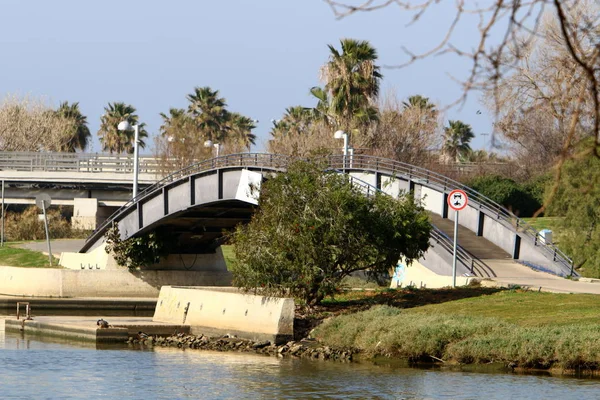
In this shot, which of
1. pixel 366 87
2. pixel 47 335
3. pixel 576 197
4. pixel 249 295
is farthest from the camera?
pixel 366 87

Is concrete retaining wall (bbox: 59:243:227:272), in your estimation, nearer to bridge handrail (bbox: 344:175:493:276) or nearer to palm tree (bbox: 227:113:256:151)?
bridge handrail (bbox: 344:175:493:276)

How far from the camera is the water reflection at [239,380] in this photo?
2211 centimetres

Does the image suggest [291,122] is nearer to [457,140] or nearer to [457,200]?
[457,140]

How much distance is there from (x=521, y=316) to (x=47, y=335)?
15.7 metres

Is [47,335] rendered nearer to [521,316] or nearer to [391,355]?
[391,355]

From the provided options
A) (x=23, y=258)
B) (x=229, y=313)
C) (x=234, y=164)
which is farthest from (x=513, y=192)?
(x=229, y=313)

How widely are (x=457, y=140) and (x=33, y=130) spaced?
1772 inches

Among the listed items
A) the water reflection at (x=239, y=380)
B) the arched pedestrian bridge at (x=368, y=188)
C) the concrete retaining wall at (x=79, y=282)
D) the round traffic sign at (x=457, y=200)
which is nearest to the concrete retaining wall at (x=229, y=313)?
the water reflection at (x=239, y=380)

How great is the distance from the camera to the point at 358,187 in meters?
35.3

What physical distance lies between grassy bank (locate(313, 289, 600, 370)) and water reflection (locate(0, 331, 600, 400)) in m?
0.78

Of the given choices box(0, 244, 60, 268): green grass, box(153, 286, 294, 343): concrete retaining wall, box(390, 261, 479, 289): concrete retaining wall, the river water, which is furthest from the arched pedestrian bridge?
the river water

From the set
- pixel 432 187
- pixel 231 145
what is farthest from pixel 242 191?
pixel 231 145

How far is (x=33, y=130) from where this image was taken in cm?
11462

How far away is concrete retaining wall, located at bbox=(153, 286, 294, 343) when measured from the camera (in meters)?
30.8
